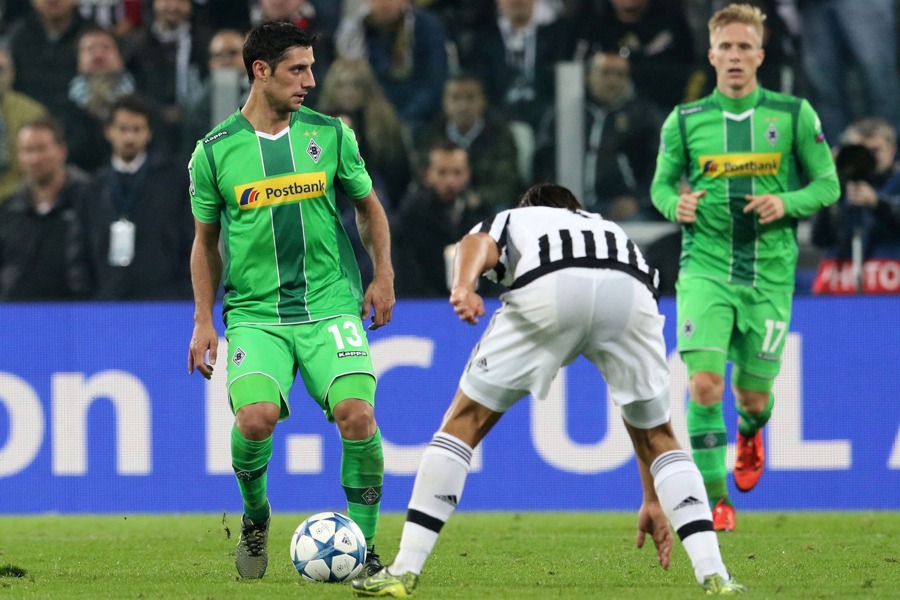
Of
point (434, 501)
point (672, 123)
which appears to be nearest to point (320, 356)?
point (434, 501)

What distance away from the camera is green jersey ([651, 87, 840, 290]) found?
788 cm

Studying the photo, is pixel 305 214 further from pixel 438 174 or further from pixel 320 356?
pixel 438 174

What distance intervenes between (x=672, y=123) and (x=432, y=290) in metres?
2.82

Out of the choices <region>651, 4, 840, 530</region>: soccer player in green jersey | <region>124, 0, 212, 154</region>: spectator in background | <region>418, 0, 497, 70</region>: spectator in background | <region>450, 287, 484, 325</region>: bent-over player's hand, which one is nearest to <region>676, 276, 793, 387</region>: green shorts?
<region>651, 4, 840, 530</region>: soccer player in green jersey

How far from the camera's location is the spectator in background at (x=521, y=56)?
10.6m

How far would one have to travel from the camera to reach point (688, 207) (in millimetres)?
7770

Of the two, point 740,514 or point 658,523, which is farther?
point 740,514

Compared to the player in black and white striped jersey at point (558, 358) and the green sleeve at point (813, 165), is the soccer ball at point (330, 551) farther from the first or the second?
the green sleeve at point (813, 165)

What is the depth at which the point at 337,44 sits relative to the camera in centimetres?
1146

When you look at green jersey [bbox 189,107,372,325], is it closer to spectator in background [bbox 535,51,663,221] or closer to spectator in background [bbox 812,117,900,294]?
spectator in background [bbox 535,51,663,221]

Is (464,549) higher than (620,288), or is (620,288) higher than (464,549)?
(620,288)

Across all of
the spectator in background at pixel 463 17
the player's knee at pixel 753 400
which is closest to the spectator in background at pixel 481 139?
the spectator in background at pixel 463 17

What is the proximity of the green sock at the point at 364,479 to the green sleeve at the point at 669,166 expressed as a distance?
269cm

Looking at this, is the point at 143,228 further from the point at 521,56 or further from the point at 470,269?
the point at 470,269
